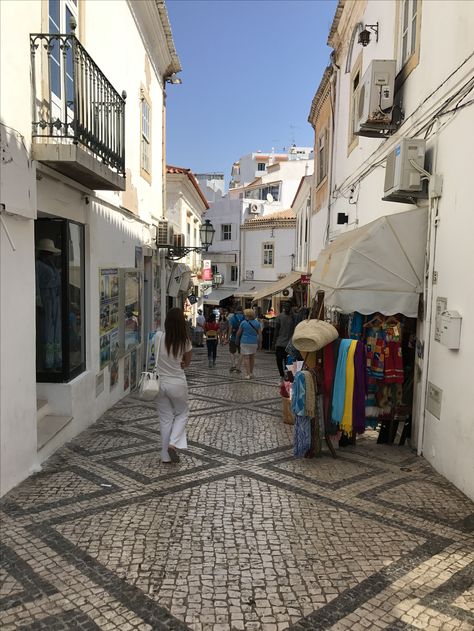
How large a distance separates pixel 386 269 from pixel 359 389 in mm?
1389

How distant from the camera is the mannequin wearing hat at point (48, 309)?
636 cm

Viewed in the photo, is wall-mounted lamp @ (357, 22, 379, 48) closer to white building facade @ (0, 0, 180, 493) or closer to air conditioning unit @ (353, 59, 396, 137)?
air conditioning unit @ (353, 59, 396, 137)

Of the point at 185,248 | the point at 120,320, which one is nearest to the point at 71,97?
the point at 120,320

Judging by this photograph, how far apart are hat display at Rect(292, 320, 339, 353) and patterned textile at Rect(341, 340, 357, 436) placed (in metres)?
0.25

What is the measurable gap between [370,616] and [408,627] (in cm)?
21

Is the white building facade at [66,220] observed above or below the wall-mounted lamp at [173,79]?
below

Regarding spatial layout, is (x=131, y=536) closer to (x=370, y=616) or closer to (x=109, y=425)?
(x=370, y=616)

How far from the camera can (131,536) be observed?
3920 millimetres

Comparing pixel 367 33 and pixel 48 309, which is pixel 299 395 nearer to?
pixel 48 309

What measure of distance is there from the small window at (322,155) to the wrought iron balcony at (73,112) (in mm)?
8201

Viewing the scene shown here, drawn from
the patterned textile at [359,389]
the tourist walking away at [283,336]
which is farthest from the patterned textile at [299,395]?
the tourist walking away at [283,336]

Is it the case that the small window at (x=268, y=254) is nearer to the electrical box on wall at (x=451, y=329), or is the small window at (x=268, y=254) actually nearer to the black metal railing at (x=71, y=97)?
the black metal railing at (x=71, y=97)

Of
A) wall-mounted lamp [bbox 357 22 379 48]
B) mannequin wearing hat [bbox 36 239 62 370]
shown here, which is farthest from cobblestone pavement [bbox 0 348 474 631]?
wall-mounted lamp [bbox 357 22 379 48]

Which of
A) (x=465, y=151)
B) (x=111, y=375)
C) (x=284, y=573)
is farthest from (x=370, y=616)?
(x=111, y=375)
